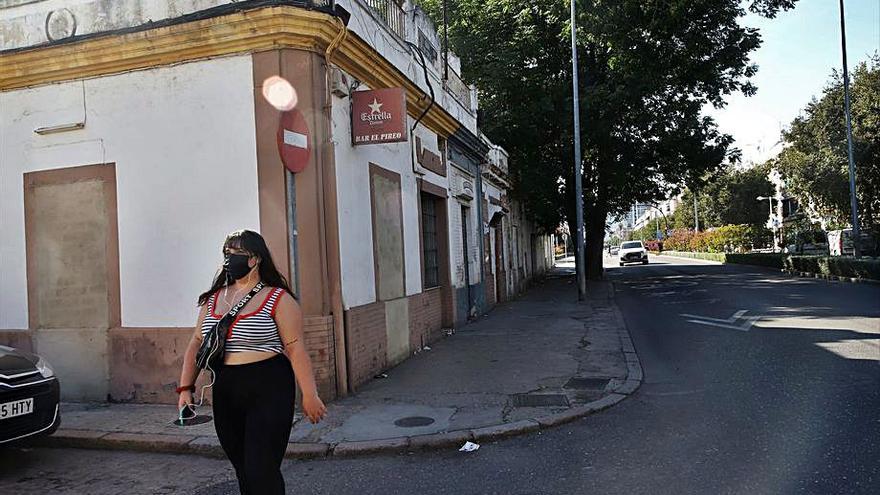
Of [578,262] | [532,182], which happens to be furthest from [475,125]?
[532,182]

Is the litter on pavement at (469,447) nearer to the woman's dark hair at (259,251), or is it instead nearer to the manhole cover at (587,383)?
the manhole cover at (587,383)

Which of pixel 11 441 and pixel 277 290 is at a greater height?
pixel 277 290

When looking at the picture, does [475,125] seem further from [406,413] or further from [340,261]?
[406,413]

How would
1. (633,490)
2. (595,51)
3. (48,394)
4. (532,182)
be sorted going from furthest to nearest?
1. (595,51)
2. (532,182)
3. (48,394)
4. (633,490)

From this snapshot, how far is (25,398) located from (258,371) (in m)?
3.03

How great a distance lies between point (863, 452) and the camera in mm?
4746

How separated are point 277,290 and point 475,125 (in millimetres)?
12807

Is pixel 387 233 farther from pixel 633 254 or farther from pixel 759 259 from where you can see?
pixel 633 254

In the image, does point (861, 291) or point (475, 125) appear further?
point (861, 291)

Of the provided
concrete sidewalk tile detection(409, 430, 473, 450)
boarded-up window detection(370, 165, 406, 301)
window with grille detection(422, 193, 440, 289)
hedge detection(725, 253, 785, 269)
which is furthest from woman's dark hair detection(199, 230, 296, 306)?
hedge detection(725, 253, 785, 269)

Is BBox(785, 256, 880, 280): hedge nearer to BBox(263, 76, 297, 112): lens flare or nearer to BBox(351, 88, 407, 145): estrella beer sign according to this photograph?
BBox(351, 88, 407, 145): estrella beer sign

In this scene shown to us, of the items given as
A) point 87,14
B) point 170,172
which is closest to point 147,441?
point 170,172

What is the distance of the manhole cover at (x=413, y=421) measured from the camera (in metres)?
5.97

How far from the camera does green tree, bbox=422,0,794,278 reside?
20.9 meters
